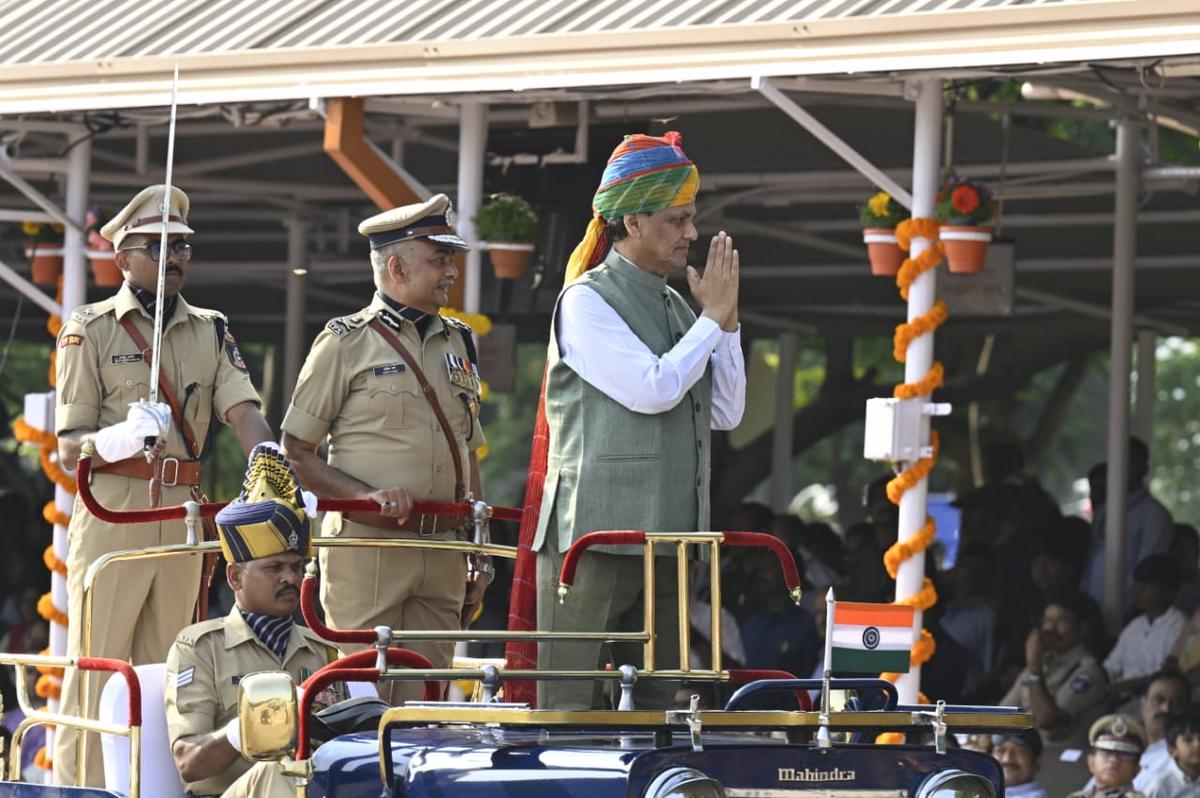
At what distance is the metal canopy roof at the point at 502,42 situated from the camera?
7.90m

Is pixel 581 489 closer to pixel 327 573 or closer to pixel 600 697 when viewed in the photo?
Answer: pixel 600 697

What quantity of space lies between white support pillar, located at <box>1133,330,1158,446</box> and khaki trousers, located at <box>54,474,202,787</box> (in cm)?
855

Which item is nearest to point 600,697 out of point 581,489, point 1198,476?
point 581,489

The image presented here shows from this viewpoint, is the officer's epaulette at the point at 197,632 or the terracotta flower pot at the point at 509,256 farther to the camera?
the terracotta flower pot at the point at 509,256

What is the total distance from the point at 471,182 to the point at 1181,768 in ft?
12.9

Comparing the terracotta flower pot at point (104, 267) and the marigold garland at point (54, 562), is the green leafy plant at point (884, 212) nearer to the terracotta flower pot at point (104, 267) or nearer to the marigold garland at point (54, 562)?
the terracotta flower pot at point (104, 267)

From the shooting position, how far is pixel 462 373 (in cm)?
746

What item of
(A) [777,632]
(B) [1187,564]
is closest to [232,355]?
(A) [777,632]

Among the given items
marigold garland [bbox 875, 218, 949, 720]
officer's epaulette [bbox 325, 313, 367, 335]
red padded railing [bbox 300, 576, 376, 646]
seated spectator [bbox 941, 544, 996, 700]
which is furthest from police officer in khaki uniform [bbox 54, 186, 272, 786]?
seated spectator [bbox 941, 544, 996, 700]

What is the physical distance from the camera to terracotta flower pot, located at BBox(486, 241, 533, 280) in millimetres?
10545

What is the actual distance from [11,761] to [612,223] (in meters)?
2.12

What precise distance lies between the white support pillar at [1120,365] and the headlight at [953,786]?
665 centimetres

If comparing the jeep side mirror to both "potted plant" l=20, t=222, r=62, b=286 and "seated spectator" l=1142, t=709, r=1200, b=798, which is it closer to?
"seated spectator" l=1142, t=709, r=1200, b=798

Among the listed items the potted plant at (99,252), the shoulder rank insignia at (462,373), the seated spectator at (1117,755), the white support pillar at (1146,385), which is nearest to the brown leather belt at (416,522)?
the shoulder rank insignia at (462,373)
